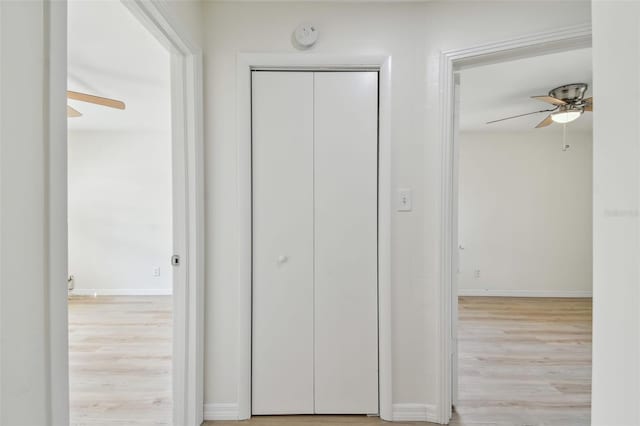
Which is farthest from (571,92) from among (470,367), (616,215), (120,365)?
(120,365)

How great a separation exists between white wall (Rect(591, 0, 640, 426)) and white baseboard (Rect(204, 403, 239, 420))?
68.5 inches

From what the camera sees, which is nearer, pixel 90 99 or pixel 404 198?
pixel 404 198

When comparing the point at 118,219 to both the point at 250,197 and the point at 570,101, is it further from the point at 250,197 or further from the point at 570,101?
the point at 570,101

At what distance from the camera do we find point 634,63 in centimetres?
47

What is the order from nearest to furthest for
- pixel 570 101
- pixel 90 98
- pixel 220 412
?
pixel 220 412 < pixel 90 98 < pixel 570 101

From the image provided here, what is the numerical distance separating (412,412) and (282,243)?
1.16 m

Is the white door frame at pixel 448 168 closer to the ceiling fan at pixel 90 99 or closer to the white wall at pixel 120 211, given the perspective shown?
the ceiling fan at pixel 90 99

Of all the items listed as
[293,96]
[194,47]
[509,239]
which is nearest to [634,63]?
[293,96]

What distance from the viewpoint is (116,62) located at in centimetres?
264

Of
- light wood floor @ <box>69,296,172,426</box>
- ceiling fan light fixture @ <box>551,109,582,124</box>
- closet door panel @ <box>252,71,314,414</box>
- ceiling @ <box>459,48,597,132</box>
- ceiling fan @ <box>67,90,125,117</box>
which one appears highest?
ceiling @ <box>459,48,597,132</box>

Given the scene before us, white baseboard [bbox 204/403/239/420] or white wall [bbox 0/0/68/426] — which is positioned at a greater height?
white wall [bbox 0/0/68/426]

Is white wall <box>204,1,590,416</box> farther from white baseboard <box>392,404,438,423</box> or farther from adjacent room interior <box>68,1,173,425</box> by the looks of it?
adjacent room interior <box>68,1,173,425</box>

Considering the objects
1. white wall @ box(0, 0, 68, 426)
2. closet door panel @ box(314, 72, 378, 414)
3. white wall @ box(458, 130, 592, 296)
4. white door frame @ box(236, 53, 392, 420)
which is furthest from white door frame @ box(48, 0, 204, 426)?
white wall @ box(458, 130, 592, 296)

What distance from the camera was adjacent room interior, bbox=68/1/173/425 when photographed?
212 cm
